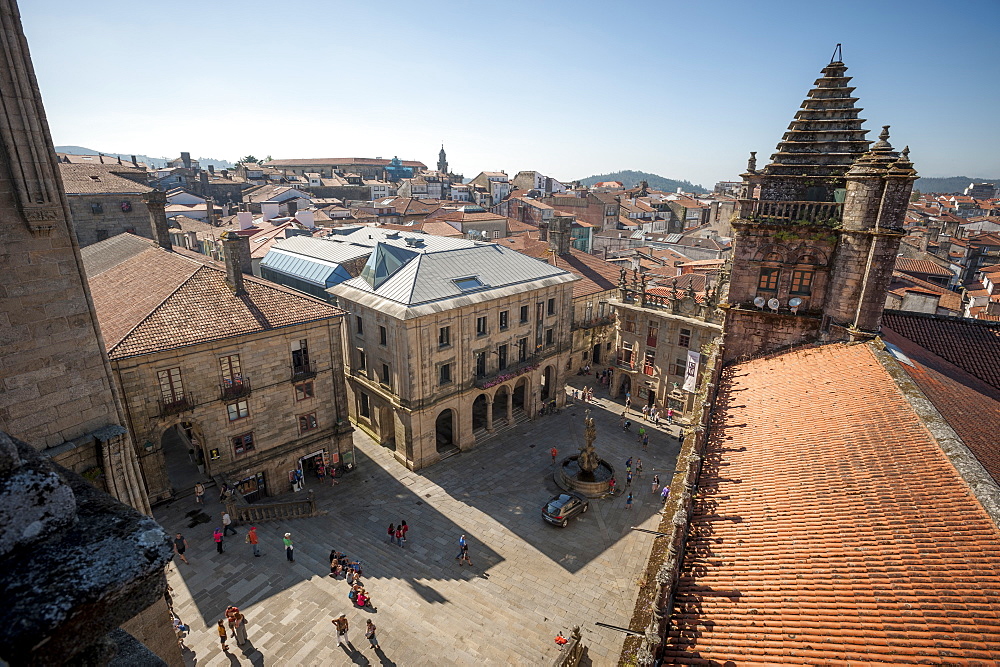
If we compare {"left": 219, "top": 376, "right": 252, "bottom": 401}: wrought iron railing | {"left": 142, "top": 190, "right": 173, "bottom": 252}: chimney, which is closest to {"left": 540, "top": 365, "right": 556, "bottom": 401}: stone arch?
{"left": 219, "top": 376, "right": 252, "bottom": 401}: wrought iron railing

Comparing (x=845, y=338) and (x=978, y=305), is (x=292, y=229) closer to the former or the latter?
(x=845, y=338)

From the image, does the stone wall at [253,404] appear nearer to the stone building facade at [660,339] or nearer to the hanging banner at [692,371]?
the hanging banner at [692,371]

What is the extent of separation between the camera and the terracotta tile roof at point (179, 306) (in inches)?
977

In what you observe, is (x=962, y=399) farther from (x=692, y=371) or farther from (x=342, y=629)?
(x=342, y=629)

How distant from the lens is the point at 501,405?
144 ft

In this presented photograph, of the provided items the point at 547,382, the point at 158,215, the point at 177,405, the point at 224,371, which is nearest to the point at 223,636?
the point at 177,405

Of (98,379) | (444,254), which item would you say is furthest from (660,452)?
(98,379)

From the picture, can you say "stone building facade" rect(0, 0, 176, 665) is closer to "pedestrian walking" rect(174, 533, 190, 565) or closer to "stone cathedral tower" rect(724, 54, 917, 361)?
"pedestrian walking" rect(174, 533, 190, 565)

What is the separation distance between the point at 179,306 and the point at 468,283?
1770 centimetres

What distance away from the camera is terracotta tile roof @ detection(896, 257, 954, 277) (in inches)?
2280

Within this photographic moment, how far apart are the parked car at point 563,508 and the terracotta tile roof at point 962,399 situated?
1780 centimetres

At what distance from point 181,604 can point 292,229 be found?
4669 cm

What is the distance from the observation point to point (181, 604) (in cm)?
2211

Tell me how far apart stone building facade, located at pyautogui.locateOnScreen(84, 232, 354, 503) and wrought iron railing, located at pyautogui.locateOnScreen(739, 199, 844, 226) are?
22761 millimetres
